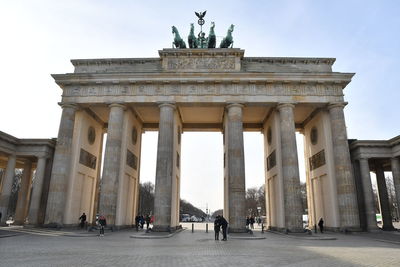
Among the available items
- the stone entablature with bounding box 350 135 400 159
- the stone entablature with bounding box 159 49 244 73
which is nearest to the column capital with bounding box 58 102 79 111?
the stone entablature with bounding box 159 49 244 73

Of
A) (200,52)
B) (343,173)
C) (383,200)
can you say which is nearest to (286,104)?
(343,173)

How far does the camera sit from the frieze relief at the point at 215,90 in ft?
91.2

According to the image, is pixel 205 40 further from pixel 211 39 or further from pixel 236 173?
pixel 236 173

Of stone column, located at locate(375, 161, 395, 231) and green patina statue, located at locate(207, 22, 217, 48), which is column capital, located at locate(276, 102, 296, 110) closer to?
green patina statue, located at locate(207, 22, 217, 48)

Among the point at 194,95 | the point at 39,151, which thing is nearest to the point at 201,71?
the point at 194,95

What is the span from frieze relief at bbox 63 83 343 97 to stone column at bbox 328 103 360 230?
2126mm

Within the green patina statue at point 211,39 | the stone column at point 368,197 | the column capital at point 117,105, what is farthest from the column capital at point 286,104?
the column capital at point 117,105

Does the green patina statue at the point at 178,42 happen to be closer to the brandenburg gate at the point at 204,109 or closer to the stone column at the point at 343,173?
the brandenburg gate at the point at 204,109

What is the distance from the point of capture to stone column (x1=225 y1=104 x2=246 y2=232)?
24.3 m

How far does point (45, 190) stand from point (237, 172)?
763 inches

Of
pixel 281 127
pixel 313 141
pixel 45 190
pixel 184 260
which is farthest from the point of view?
pixel 313 141

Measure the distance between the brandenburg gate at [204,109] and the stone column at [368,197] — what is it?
2491mm

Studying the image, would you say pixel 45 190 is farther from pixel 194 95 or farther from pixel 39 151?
pixel 194 95

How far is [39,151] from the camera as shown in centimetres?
2989
